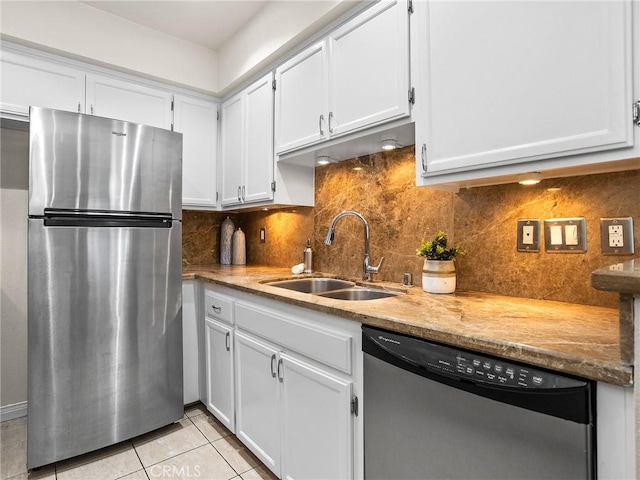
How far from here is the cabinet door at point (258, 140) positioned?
2291mm

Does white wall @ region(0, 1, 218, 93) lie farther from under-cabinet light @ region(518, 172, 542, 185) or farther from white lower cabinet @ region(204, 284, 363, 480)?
under-cabinet light @ region(518, 172, 542, 185)

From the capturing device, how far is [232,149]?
106 inches

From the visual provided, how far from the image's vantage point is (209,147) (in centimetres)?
283

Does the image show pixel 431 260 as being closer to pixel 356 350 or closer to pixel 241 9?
pixel 356 350

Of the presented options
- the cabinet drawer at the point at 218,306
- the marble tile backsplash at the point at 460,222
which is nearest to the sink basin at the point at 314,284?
the marble tile backsplash at the point at 460,222

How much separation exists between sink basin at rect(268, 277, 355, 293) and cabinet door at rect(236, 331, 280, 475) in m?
0.42

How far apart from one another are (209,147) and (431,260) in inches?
83.3

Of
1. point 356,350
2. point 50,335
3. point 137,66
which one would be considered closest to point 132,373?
point 50,335

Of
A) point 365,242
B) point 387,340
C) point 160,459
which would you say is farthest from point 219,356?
point 387,340

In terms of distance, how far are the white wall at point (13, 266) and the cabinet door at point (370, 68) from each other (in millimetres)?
2229

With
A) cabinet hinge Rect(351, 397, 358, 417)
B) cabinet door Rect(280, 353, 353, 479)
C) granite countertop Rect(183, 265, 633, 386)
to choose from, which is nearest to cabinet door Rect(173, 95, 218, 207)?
granite countertop Rect(183, 265, 633, 386)

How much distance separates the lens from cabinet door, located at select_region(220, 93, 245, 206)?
260cm

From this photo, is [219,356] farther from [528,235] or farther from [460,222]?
[528,235]

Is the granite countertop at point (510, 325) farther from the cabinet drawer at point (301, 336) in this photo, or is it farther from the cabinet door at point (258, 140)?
the cabinet door at point (258, 140)
